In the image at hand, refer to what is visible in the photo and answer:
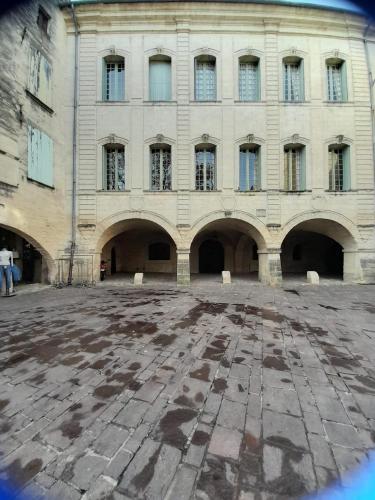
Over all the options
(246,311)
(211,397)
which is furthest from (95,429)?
(246,311)

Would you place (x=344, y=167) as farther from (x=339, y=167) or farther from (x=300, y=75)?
(x=300, y=75)

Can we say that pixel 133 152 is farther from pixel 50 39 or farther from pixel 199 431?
pixel 199 431

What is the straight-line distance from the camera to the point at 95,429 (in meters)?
1.84

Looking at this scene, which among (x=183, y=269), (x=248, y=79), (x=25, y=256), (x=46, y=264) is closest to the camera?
(x=46, y=264)

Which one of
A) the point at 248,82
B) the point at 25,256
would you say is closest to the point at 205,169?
the point at 248,82

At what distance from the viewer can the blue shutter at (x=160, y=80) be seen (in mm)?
10508

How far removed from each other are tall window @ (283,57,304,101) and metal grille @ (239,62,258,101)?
1.47 m

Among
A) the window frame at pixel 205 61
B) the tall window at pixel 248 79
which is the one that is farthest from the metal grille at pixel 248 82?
the window frame at pixel 205 61

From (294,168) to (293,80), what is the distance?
4305 millimetres

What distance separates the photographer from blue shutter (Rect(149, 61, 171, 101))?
414 inches

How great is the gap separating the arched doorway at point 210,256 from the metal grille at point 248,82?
8480mm

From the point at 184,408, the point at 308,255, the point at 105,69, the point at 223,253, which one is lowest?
the point at 184,408

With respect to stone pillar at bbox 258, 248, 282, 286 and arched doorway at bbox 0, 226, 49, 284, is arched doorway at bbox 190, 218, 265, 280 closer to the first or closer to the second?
stone pillar at bbox 258, 248, 282, 286

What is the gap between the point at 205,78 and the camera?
34.5 ft
